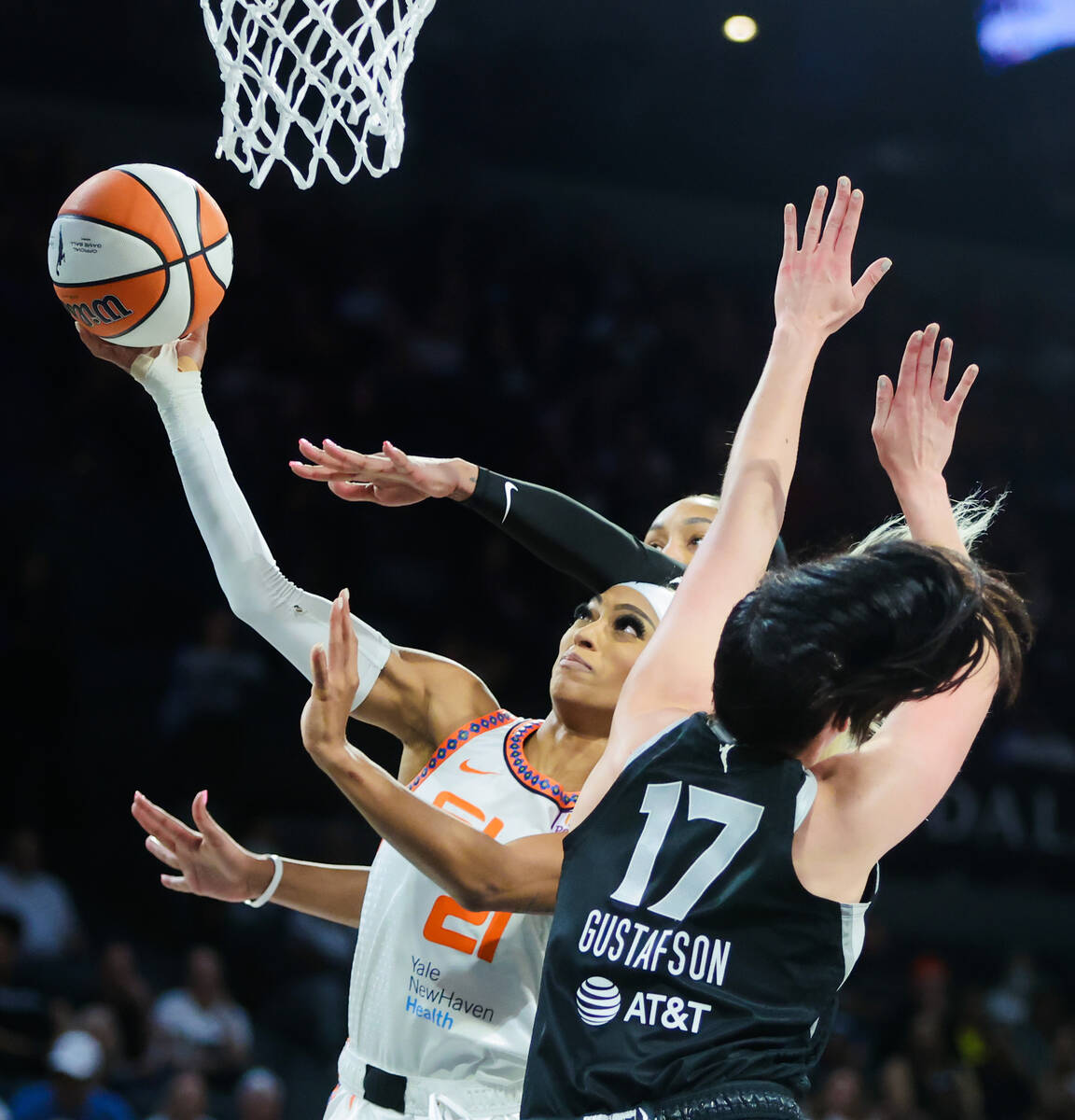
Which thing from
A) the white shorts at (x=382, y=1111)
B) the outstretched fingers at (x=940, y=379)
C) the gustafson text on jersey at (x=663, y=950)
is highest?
the outstretched fingers at (x=940, y=379)

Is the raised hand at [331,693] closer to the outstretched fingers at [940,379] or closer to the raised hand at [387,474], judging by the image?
the raised hand at [387,474]

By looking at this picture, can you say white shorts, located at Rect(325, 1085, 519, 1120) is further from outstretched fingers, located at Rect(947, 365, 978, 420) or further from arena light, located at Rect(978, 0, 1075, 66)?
arena light, located at Rect(978, 0, 1075, 66)

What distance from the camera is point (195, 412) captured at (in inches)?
132

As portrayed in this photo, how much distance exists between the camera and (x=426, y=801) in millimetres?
2943

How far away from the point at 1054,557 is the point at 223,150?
982 centimetres

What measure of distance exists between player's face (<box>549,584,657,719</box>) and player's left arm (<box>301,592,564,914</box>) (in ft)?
2.86

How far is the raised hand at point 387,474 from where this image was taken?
10.2ft

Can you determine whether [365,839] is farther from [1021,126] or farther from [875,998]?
[1021,126]

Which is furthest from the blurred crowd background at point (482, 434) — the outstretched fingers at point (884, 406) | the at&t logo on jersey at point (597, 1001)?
the outstretched fingers at point (884, 406)

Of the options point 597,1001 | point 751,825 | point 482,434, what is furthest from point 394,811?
point 482,434

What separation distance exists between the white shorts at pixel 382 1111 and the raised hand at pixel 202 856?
0.50 m

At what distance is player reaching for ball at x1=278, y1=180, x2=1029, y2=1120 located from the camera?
1.91 meters

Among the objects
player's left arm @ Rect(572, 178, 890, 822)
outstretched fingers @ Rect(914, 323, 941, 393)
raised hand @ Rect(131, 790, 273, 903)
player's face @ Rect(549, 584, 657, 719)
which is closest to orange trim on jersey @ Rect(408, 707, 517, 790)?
player's face @ Rect(549, 584, 657, 719)

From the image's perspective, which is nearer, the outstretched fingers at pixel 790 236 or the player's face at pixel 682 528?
the outstretched fingers at pixel 790 236
